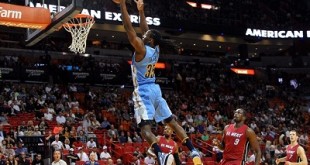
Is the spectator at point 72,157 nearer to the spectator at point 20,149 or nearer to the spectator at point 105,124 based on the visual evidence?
the spectator at point 20,149

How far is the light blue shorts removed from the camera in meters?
6.61

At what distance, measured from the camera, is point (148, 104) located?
6668 millimetres

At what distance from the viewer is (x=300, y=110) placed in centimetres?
3209

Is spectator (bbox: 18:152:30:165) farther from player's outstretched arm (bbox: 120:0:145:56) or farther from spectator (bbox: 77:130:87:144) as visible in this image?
player's outstretched arm (bbox: 120:0:145:56)

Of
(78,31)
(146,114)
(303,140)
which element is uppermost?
(78,31)

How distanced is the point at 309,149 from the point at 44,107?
13042mm

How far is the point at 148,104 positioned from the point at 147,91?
0.58 ft

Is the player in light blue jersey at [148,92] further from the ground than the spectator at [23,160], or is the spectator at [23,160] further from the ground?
the player in light blue jersey at [148,92]

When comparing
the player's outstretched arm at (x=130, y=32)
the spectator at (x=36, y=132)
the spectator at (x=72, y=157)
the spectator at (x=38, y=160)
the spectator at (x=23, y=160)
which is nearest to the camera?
the player's outstretched arm at (x=130, y=32)

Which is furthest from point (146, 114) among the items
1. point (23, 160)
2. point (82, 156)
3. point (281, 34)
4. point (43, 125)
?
point (281, 34)

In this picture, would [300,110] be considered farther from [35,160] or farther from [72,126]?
[35,160]

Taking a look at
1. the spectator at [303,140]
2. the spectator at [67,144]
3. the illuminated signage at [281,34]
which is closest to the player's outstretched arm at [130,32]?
the spectator at [67,144]

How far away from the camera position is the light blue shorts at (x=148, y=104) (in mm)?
6610

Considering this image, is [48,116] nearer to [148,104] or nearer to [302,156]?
[302,156]
